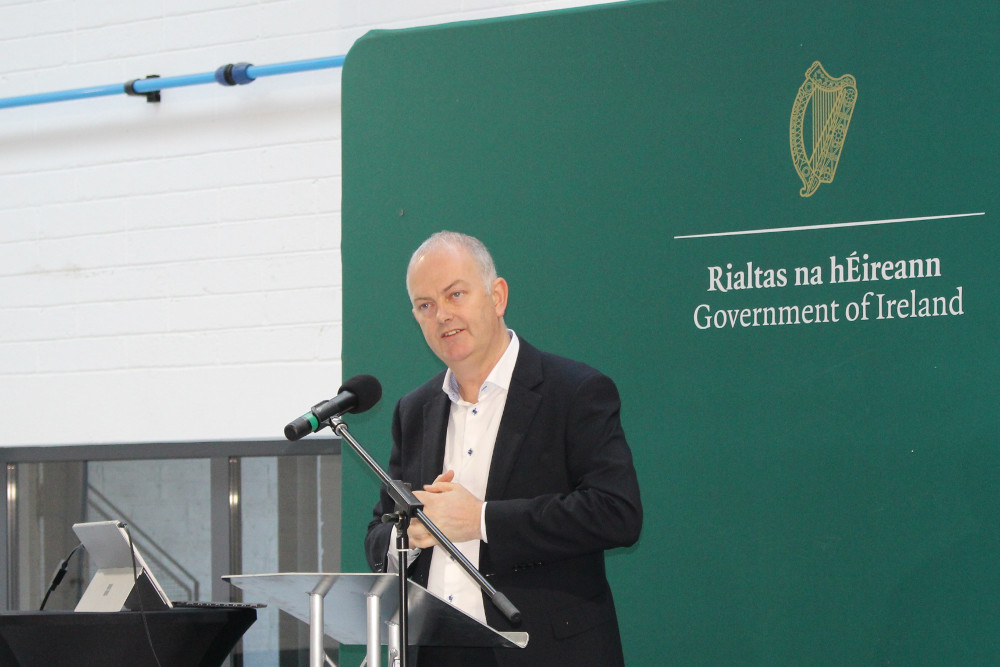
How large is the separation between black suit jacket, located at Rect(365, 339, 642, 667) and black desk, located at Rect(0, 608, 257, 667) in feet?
1.35

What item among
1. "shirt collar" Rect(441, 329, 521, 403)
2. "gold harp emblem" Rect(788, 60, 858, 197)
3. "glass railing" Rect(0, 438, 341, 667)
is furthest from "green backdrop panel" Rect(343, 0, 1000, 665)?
"glass railing" Rect(0, 438, 341, 667)

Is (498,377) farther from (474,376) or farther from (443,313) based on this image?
(443,313)

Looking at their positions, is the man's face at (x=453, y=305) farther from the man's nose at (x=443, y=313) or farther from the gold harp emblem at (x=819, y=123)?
the gold harp emblem at (x=819, y=123)

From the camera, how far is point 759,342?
8.53 ft

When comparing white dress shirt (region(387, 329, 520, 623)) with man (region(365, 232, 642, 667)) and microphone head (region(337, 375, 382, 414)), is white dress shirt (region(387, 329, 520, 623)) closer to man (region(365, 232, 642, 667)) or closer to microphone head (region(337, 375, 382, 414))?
man (region(365, 232, 642, 667))

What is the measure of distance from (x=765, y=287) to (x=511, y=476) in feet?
2.78

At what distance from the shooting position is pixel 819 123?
2.58 m

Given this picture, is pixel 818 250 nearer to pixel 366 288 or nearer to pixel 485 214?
pixel 485 214

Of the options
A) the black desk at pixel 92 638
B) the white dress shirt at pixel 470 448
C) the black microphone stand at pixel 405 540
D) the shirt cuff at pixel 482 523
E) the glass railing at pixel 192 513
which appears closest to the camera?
the black microphone stand at pixel 405 540

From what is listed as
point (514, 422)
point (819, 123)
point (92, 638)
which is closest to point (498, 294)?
point (514, 422)

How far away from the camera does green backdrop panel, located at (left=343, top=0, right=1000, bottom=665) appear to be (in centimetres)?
247

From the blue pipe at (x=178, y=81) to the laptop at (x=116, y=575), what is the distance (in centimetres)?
183

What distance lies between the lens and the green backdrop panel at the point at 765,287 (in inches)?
97.1

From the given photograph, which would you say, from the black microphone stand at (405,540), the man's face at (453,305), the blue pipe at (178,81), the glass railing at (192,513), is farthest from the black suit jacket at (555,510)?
the blue pipe at (178,81)
